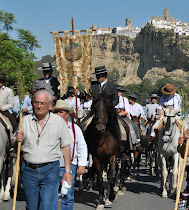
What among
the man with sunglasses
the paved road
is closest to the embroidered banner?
the paved road

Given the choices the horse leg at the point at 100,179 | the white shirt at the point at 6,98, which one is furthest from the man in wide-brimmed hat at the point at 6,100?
the horse leg at the point at 100,179

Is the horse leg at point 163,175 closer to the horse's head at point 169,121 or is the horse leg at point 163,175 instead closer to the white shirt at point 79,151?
the horse's head at point 169,121

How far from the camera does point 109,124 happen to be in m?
10.3

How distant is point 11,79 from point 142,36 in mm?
163791

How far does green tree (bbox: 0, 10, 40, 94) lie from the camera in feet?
108

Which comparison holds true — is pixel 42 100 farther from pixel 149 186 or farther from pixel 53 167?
pixel 149 186

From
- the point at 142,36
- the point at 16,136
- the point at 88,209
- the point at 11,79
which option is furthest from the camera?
the point at 142,36

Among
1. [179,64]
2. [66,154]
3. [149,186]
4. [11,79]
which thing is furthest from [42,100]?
Result: [179,64]

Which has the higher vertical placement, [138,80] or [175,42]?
[175,42]

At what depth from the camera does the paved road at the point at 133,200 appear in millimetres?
10070

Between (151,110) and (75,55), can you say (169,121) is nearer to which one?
(75,55)

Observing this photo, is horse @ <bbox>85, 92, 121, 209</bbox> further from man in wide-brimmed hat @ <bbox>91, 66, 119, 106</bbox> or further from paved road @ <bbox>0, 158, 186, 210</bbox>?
man in wide-brimmed hat @ <bbox>91, 66, 119, 106</bbox>

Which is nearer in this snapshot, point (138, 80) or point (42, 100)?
point (42, 100)

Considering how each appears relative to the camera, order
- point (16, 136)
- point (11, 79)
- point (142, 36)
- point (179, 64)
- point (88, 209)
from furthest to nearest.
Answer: point (142, 36) < point (179, 64) < point (11, 79) < point (88, 209) < point (16, 136)
